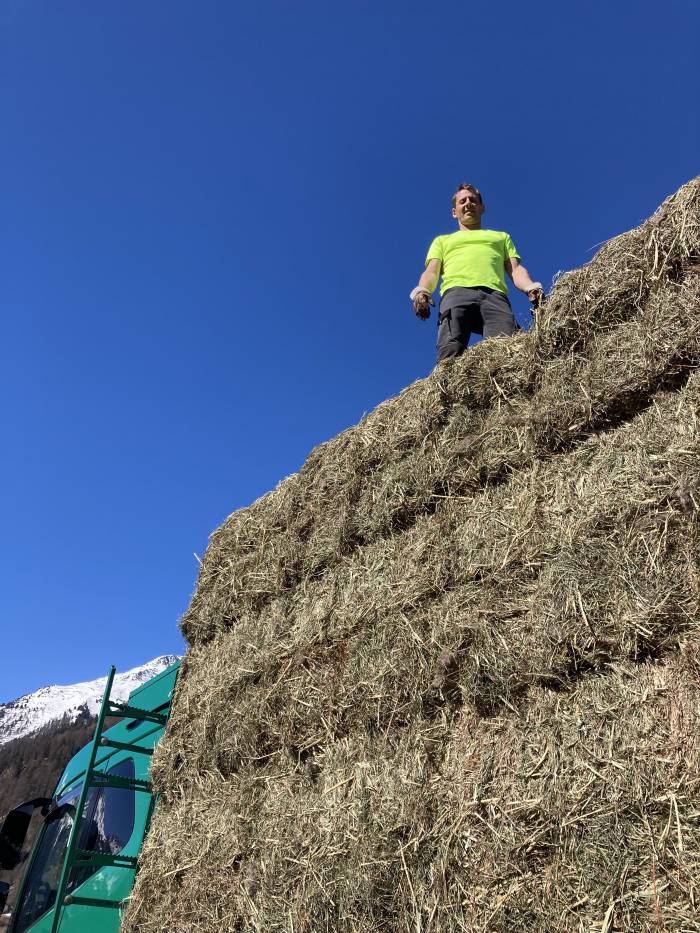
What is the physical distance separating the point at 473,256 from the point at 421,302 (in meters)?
0.59

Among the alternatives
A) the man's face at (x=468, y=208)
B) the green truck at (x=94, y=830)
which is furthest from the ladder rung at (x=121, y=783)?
the man's face at (x=468, y=208)

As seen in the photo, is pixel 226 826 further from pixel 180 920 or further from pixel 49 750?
pixel 49 750

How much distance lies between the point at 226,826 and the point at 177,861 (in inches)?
19.9

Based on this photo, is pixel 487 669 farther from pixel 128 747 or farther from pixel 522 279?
pixel 128 747

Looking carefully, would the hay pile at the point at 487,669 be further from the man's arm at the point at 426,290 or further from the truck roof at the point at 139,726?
the truck roof at the point at 139,726

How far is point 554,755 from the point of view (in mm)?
2787

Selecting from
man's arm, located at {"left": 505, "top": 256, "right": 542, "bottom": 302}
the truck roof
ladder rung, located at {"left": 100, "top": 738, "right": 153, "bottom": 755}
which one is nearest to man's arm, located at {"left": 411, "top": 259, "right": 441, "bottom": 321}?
man's arm, located at {"left": 505, "top": 256, "right": 542, "bottom": 302}

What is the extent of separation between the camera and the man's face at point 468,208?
20.7 feet

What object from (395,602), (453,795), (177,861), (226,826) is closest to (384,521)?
(395,602)

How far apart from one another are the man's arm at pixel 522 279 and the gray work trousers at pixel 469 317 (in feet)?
0.61

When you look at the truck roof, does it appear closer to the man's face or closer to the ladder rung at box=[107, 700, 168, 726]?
the ladder rung at box=[107, 700, 168, 726]

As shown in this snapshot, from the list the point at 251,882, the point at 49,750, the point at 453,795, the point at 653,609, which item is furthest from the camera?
the point at 49,750

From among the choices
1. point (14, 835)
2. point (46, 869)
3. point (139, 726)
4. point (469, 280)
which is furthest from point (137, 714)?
point (469, 280)

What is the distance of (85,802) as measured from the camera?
536cm
